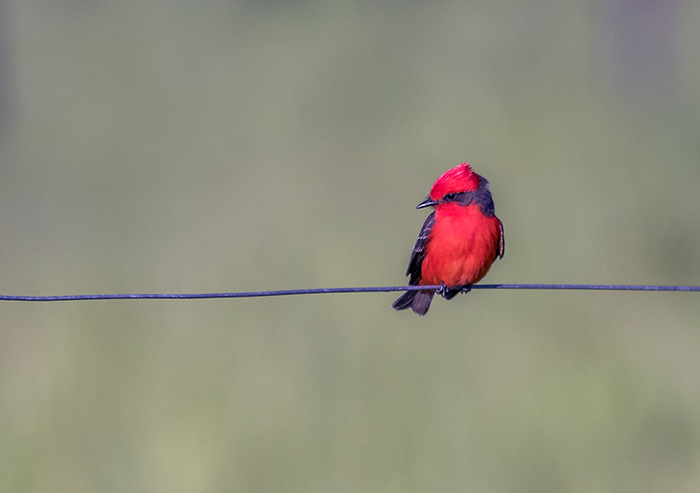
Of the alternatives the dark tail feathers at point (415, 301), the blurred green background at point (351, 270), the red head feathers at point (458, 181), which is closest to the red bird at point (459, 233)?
the red head feathers at point (458, 181)

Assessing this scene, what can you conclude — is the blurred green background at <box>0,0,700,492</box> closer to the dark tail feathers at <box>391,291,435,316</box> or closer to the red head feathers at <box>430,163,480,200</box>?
the dark tail feathers at <box>391,291,435,316</box>

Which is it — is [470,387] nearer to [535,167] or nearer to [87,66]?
[535,167]

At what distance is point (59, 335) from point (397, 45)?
21.6 ft

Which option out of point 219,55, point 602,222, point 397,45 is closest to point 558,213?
point 602,222

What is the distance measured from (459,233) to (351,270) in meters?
1.50

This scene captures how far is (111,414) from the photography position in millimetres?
4188

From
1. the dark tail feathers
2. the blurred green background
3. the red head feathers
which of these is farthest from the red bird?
the blurred green background

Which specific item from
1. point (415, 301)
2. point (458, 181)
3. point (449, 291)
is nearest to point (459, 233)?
point (458, 181)

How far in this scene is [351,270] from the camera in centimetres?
530

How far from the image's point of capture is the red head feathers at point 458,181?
13.1 ft

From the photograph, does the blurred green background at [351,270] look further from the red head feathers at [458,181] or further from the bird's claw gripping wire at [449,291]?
the red head feathers at [458,181]

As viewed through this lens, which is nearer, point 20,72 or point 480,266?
point 480,266

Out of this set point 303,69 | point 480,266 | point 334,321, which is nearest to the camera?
point 480,266

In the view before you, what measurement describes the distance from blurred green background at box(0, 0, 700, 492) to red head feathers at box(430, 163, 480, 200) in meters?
0.90
